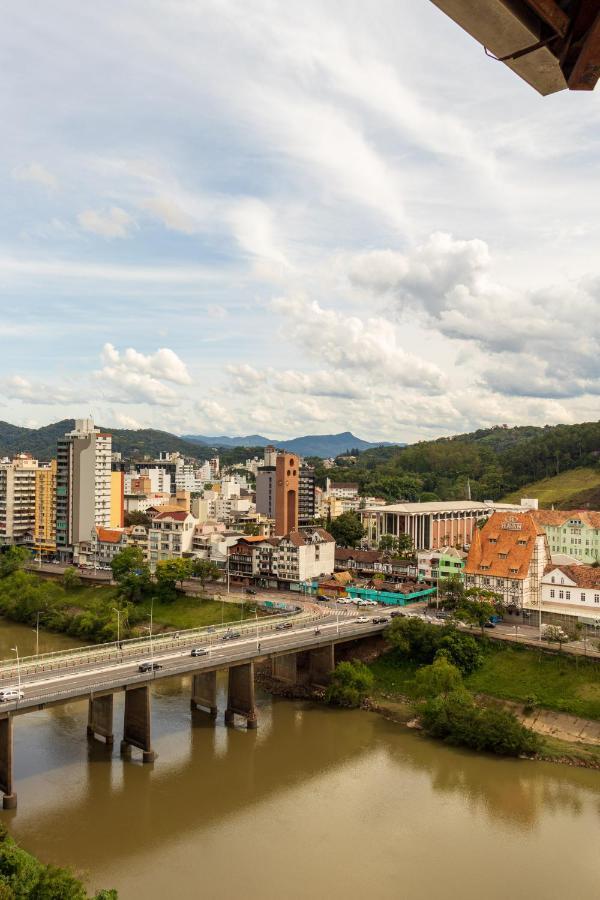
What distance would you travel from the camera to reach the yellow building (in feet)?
285

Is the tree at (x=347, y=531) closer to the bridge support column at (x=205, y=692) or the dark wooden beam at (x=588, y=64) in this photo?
the bridge support column at (x=205, y=692)

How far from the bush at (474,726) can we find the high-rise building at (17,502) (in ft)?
214

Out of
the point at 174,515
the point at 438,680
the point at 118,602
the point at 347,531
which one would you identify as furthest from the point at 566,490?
the point at 438,680

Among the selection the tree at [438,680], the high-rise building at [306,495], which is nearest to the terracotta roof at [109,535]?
the high-rise building at [306,495]

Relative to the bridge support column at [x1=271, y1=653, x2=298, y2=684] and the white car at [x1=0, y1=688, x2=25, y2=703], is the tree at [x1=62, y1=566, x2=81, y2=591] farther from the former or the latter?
the white car at [x1=0, y1=688, x2=25, y2=703]

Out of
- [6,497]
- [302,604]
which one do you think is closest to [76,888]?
[302,604]

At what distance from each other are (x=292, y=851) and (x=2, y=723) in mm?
13569

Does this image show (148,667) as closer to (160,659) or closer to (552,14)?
(160,659)

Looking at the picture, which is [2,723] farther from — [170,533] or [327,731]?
[170,533]

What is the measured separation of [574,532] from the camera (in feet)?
214

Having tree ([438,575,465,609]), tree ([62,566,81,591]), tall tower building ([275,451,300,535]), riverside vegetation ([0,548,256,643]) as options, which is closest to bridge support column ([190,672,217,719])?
riverside vegetation ([0,548,256,643])

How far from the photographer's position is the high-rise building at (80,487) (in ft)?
273

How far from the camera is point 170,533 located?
2835 inches

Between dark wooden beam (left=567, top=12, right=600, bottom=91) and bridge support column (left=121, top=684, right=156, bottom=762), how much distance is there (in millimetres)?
34247
